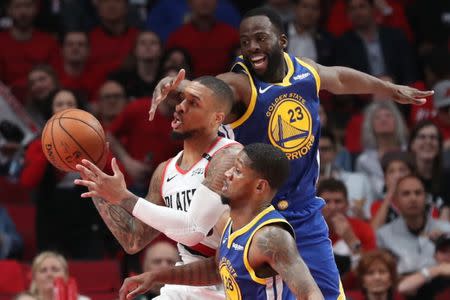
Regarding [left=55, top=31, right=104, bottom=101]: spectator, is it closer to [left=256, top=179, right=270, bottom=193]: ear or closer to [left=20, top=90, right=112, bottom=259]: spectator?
[left=20, top=90, right=112, bottom=259]: spectator

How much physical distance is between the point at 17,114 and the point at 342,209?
10.1ft

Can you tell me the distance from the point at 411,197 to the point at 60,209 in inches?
116

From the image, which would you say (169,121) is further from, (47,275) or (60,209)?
(47,275)

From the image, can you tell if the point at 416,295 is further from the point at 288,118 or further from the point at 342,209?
the point at 288,118

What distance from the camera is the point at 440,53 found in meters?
12.7

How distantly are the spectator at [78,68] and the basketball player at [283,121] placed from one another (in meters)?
4.54

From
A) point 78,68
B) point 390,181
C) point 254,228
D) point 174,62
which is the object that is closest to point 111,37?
point 78,68

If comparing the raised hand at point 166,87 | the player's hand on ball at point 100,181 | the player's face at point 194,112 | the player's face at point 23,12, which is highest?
the player's face at point 23,12

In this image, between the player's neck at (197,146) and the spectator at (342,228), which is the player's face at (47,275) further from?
the player's neck at (197,146)

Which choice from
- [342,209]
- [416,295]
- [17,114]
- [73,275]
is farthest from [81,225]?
[416,295]

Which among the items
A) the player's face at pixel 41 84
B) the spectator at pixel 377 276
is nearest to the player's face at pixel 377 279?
the spectator at pixel 377 276

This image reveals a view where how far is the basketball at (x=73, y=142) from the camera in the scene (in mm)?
7191

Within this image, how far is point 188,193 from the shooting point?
7.28 meters

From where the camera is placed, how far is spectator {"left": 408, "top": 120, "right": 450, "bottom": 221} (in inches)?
440
